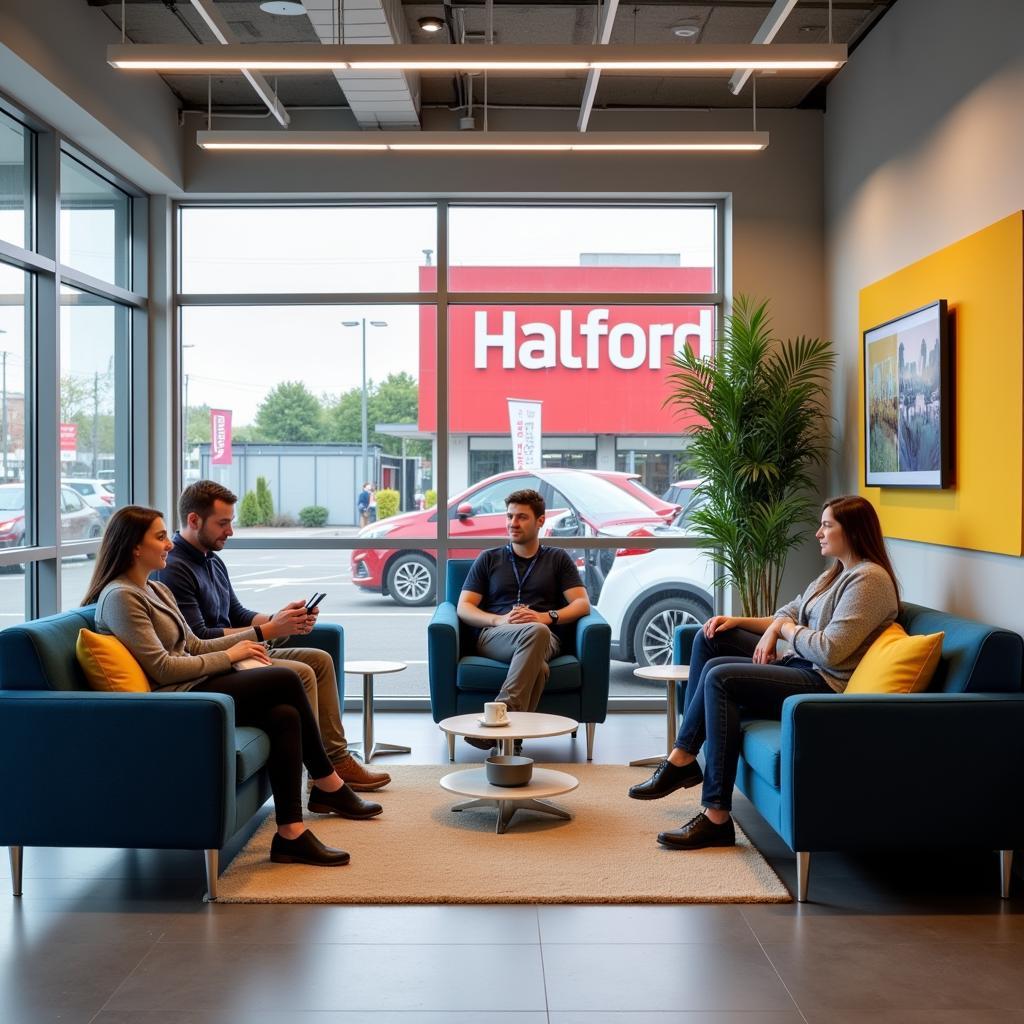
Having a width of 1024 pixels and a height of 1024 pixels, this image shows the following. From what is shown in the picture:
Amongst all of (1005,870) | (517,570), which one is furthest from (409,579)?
(1005,870)

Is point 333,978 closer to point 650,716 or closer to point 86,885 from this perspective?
point 86,885

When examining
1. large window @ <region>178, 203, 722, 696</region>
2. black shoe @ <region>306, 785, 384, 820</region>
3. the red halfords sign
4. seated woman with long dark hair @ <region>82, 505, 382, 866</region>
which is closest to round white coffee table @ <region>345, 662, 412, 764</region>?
black shoe @ <region>306, 785, 384, 820</region>

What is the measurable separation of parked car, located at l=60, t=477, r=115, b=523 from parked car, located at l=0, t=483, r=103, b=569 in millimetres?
33

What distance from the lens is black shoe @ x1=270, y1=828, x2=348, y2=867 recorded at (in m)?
3.98

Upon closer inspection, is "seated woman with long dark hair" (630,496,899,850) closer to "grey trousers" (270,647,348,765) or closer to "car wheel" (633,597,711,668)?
A: "grey trousers" (270,647,348,765)

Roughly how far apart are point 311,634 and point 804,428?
2.91 meters

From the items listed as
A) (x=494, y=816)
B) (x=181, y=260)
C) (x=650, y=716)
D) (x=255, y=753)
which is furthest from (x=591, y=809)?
(x=181, y=260)

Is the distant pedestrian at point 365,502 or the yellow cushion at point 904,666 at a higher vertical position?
the distant pedestrian at point 365,502

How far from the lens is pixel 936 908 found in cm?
361

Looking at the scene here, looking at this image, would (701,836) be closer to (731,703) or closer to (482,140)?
(731,703)

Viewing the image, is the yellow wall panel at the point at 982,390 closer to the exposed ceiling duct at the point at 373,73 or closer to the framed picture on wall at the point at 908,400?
the framed picture on wall at the point at 908,400

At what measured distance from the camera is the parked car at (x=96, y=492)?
6.00 metres

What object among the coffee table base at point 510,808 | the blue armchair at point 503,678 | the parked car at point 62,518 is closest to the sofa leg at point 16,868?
the coffee table base at point 510,808

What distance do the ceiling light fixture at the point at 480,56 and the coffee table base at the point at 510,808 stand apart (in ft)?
9.28
